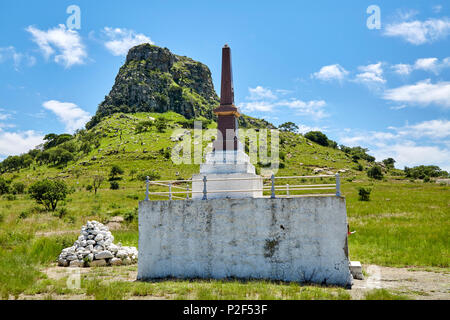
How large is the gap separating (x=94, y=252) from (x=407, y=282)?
14459mm

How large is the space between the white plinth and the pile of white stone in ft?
20.7

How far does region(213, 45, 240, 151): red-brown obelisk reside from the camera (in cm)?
1403

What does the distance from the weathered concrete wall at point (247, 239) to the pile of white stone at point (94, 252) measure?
4.88 metres

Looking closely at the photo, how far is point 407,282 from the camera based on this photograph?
37.7 feet

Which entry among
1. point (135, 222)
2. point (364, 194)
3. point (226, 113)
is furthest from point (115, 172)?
point (226, 113)

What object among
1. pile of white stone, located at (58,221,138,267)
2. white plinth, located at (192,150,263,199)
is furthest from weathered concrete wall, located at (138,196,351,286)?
pile of white stone, located at (58,221,138,267)

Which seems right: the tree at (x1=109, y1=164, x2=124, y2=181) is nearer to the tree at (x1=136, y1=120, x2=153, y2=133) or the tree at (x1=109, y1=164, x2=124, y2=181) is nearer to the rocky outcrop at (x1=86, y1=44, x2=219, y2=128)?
the tree at (x1=136, y1=120, x2=153, y2=133)

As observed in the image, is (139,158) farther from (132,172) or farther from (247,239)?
(247,239)

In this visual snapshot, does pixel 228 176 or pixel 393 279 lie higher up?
pixel 228 176

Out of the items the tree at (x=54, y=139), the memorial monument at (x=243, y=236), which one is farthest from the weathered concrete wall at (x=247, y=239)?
the tree at (x=54, y=139)

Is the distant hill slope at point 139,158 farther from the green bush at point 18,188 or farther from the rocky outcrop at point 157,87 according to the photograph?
the rocky outcrop at point 157,87

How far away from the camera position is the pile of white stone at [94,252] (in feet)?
52.6
